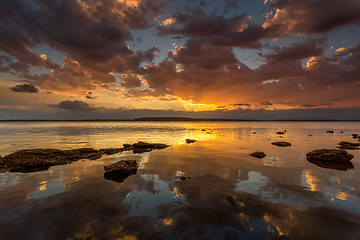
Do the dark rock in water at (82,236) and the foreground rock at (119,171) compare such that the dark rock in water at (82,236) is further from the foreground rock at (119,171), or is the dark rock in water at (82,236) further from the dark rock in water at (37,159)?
the dark rock in water at (37,159)

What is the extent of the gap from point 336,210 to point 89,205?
1344 centimetres

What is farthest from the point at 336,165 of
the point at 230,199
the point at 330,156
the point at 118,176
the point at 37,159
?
the point at 37,159

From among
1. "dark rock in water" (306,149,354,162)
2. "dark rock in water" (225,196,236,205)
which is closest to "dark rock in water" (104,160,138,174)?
"dark rock in water" (225,196,236,205)

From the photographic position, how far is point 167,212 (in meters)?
8.45

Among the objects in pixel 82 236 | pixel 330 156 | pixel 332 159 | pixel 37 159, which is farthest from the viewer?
pixel 330 156

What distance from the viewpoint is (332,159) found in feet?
64.7

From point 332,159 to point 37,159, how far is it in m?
35.2

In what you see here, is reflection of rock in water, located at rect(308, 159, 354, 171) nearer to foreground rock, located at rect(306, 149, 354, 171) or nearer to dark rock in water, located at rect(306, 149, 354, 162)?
foreground rock, located at rect(306, 149, 354, 171)

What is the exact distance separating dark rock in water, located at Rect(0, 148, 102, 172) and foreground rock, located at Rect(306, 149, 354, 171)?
27734 mm

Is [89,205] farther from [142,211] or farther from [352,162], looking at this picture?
[352,162]

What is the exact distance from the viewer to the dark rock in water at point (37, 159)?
16688 mm

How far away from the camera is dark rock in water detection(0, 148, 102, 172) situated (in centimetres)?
1669

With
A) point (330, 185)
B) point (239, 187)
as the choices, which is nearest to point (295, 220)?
point (239, 187)

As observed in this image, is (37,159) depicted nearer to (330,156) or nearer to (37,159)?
(37,159)
